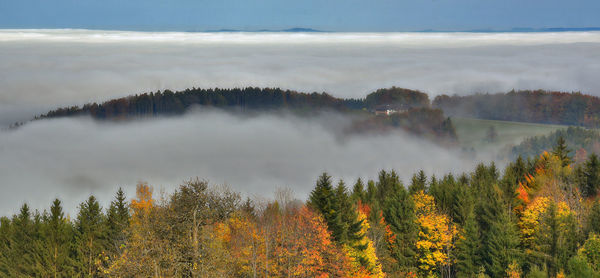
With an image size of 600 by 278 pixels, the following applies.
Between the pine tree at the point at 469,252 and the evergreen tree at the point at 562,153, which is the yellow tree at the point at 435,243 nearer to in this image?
the pine tree at the point at 469,252

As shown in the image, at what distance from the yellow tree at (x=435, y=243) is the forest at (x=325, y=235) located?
6.9 inches

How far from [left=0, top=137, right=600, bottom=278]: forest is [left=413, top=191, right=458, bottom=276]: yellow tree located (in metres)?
0.18

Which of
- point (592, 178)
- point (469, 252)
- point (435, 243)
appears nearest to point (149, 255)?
point (469, 252)

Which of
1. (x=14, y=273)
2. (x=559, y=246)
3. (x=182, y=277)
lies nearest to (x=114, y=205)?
(x=14, y=273)

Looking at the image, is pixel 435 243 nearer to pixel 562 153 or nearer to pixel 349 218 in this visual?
pixel 349 218

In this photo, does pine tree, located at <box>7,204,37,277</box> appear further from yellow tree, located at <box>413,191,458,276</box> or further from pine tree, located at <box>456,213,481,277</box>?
pine tree, located at <box>456,213,481,277</box>

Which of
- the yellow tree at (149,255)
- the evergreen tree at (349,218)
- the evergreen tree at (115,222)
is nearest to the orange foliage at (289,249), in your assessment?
the evergreen tree at (349,218)

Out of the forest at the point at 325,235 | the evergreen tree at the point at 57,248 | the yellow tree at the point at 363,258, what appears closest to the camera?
the forest at the point at 325,235

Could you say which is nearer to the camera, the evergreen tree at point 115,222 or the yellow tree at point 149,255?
the yellow tree at point 149,255

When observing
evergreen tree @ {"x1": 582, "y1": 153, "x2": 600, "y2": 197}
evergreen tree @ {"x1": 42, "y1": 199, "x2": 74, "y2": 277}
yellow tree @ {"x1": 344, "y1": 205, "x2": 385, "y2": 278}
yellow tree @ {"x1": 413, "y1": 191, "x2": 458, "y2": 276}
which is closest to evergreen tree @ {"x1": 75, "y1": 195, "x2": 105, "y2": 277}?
evergreen tree @ {"x1": 42, "y1": 199, "x2": 74, "y2": 277}

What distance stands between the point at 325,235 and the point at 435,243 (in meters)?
21.1

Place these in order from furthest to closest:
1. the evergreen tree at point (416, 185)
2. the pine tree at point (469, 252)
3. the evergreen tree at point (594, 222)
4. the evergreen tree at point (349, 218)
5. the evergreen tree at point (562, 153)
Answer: the evergreen tree at point (562, 153) < the evergreen tree at point (416, 185) < the pine tree at point (469, 252) < the evergreen tree at point (349, 218) < the evergreen tree at point (594, 222)

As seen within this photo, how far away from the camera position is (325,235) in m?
55.3

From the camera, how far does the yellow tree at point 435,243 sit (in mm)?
Result: 69500
